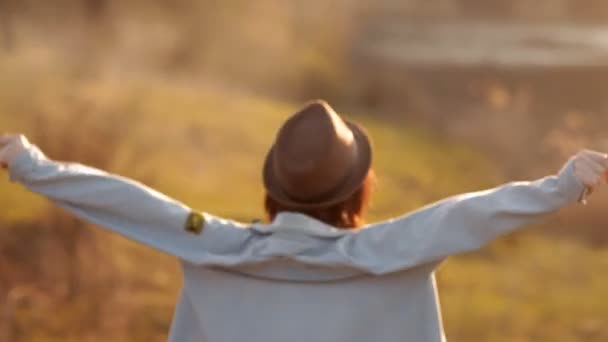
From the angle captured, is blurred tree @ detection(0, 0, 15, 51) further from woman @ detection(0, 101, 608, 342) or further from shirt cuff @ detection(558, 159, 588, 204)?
shirt cuff @ detection(558, 159, 588, 204)

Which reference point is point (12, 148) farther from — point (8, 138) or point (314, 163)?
point (314, 163)

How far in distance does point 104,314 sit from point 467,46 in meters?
12.7

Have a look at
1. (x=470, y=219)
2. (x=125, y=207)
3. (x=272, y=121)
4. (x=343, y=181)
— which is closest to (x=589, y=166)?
(x=470, y=219)

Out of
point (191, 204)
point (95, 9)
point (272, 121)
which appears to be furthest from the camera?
point (95, 9)

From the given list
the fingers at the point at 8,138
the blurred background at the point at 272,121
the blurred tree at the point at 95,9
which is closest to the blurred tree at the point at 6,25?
the blurred background at the point at 272,121

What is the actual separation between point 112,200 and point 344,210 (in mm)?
415

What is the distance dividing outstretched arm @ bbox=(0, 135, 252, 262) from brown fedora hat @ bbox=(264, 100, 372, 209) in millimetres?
128

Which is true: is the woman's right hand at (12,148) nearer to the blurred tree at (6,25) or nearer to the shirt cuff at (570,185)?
the shirt cuff at (570,185)

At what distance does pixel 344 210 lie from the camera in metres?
2.70

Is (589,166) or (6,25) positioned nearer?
(589,166)

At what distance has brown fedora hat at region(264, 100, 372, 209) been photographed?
267cm

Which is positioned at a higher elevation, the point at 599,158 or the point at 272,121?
the point at 599,158

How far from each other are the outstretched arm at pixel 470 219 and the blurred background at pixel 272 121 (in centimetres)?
347

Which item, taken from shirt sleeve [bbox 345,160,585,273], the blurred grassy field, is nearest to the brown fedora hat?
shirt sleeve [bbox 345,160,585,273]
